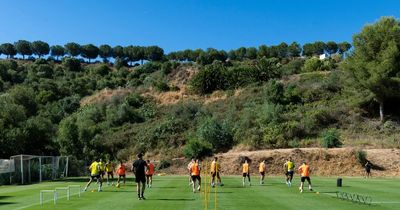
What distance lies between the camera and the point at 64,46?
157 metres

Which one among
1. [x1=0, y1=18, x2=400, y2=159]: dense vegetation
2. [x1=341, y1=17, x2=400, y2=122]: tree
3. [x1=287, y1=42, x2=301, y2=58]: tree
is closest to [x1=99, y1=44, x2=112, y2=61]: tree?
[x1=0, y1=18, x2=400, y2=159]: dense vegetation

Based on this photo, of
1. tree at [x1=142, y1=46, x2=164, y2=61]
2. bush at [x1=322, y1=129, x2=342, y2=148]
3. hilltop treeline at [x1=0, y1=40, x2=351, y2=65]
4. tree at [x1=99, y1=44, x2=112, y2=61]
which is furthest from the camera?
tree at [x1=99, y1=44, x2=112, y2=61]

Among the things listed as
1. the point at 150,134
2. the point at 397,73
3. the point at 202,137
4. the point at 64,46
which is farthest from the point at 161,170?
the point at 64,46

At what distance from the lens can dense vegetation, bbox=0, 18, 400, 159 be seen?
5969 centimetres

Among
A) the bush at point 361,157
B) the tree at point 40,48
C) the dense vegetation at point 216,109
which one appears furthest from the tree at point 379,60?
the tree at point 40,48

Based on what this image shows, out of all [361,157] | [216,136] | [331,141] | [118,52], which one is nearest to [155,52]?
[118,52]

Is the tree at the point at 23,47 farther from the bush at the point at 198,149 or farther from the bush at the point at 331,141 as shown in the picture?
the bush at the point at 331,141

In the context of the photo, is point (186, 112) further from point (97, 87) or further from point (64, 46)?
point (64, 46)

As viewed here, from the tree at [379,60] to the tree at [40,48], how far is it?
361ft

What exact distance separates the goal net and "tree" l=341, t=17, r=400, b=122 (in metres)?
41.1

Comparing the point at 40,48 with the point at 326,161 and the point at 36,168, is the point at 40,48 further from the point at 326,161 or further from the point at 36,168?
the point at 326,161

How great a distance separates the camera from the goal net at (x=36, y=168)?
42031 millimetres

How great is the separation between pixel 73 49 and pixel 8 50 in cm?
1926

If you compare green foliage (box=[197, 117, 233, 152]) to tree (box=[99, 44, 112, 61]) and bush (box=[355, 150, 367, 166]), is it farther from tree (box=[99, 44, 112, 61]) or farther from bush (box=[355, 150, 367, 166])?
tree (box=[99, 44, 112, 61])
